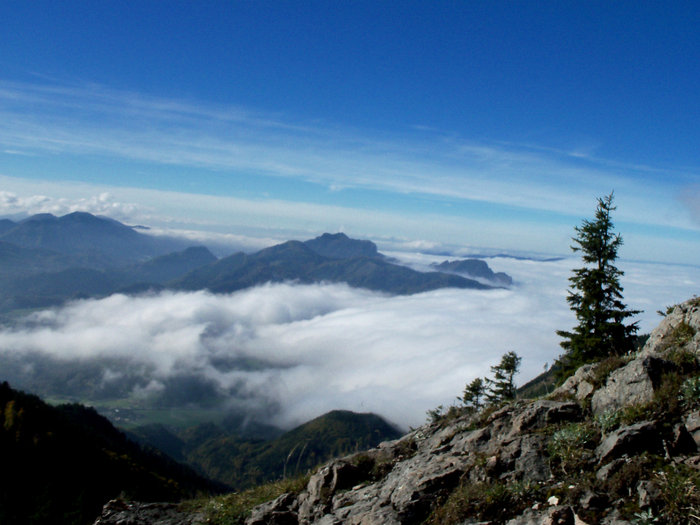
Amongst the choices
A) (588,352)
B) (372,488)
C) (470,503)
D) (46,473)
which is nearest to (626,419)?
(470,503)

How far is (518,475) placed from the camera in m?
7.73

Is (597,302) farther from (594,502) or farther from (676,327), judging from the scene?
(594,502)

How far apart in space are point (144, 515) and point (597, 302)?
83.1 feet

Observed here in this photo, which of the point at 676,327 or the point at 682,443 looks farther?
the point at 676,327

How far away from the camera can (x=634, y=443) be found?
702 cm

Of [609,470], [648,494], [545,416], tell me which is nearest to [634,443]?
[609,470]

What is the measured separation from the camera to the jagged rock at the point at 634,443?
22.8 feet

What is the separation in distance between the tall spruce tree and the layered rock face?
13.4 meters

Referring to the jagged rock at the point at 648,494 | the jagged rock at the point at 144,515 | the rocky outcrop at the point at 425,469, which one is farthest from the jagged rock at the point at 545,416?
the jagged rock at the point at 144,515

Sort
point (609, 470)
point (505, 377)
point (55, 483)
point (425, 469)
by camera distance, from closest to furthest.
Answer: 1. point (609, 470)
2. point (425, 469)
3. point (55, 483)
4. point (505, 377)

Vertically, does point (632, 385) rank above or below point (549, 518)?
above

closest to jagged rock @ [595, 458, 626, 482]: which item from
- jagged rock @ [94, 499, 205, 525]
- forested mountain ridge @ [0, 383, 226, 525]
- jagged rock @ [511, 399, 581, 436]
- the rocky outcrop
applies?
the rocky outcrop

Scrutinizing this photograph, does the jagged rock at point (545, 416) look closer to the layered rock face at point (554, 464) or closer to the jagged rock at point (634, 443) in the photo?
the layered rock face at point (554, 464)

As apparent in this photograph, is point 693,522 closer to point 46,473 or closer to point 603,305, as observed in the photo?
point 603,305
